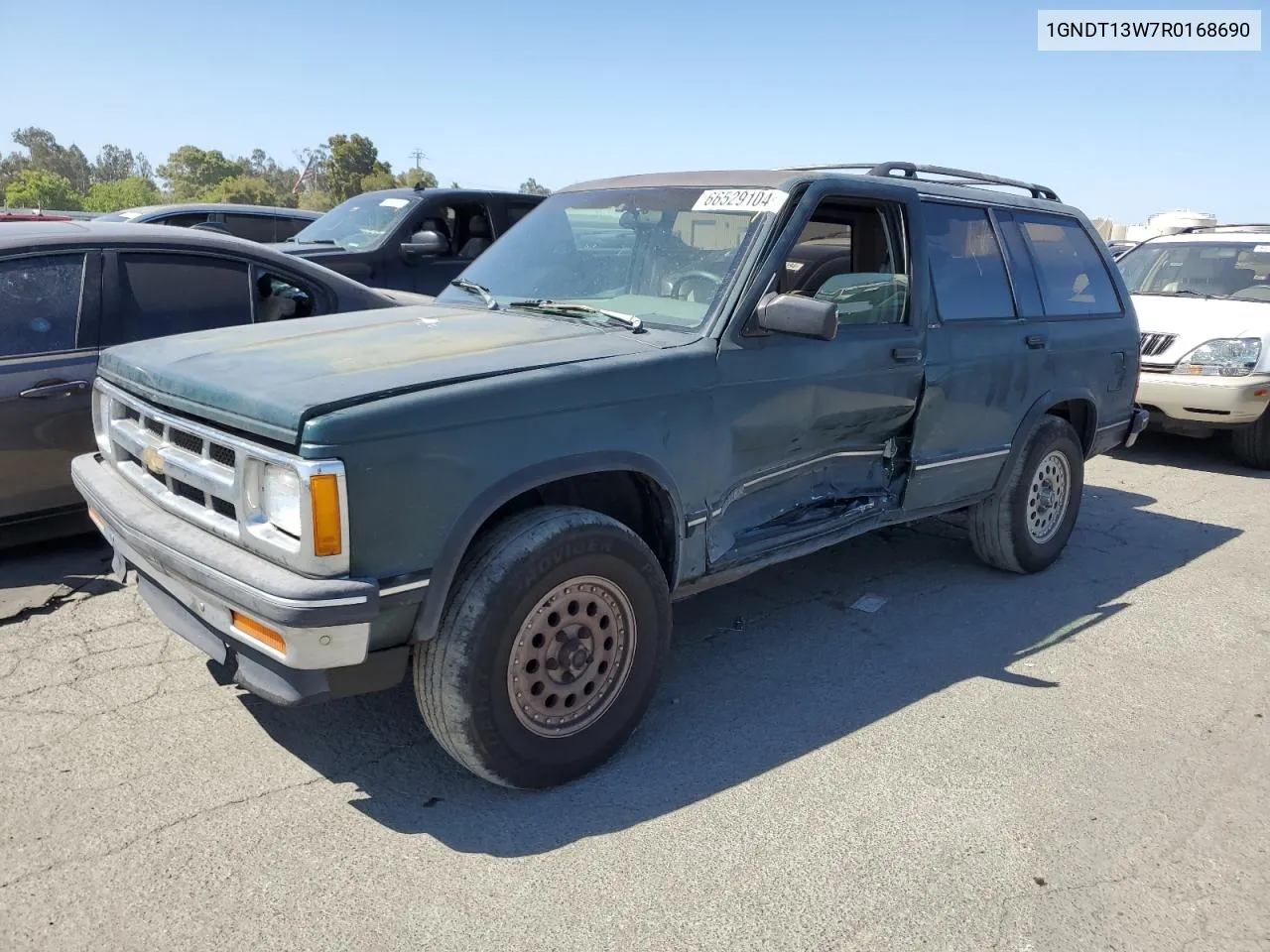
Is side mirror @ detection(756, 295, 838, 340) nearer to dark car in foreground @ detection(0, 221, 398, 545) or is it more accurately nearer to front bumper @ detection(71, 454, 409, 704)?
front bumper @ detection(71, 454, 409, 704)

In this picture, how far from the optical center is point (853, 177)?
4211 millimetres

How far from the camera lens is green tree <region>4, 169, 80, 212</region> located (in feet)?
124

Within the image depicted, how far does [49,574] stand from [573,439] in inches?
122

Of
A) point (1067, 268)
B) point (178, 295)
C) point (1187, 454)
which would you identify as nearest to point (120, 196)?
point (178, 295)

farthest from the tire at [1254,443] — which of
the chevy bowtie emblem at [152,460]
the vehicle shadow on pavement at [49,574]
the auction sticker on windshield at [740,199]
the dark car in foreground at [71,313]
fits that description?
the vehicle shadow on pavement at [49,574]

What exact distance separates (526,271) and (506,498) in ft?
5.30

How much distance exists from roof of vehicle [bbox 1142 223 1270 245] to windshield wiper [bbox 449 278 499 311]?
7733 mm

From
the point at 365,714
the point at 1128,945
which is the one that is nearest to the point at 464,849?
the point at 365,714

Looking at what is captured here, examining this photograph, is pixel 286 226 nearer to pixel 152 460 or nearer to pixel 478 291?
pixel 478 291

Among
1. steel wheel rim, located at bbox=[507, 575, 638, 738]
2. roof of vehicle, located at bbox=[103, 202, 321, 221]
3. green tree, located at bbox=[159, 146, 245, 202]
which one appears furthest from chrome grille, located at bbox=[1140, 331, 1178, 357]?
green tree, located at bbox=[159, 146, 245, 202]

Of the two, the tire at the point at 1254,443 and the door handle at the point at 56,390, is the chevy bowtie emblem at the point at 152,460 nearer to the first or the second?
the door handle at the point at 56,390

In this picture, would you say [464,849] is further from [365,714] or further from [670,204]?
[670,204]

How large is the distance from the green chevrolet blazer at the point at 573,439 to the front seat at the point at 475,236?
4.73 metres

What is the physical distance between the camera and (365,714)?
362 centimetres
